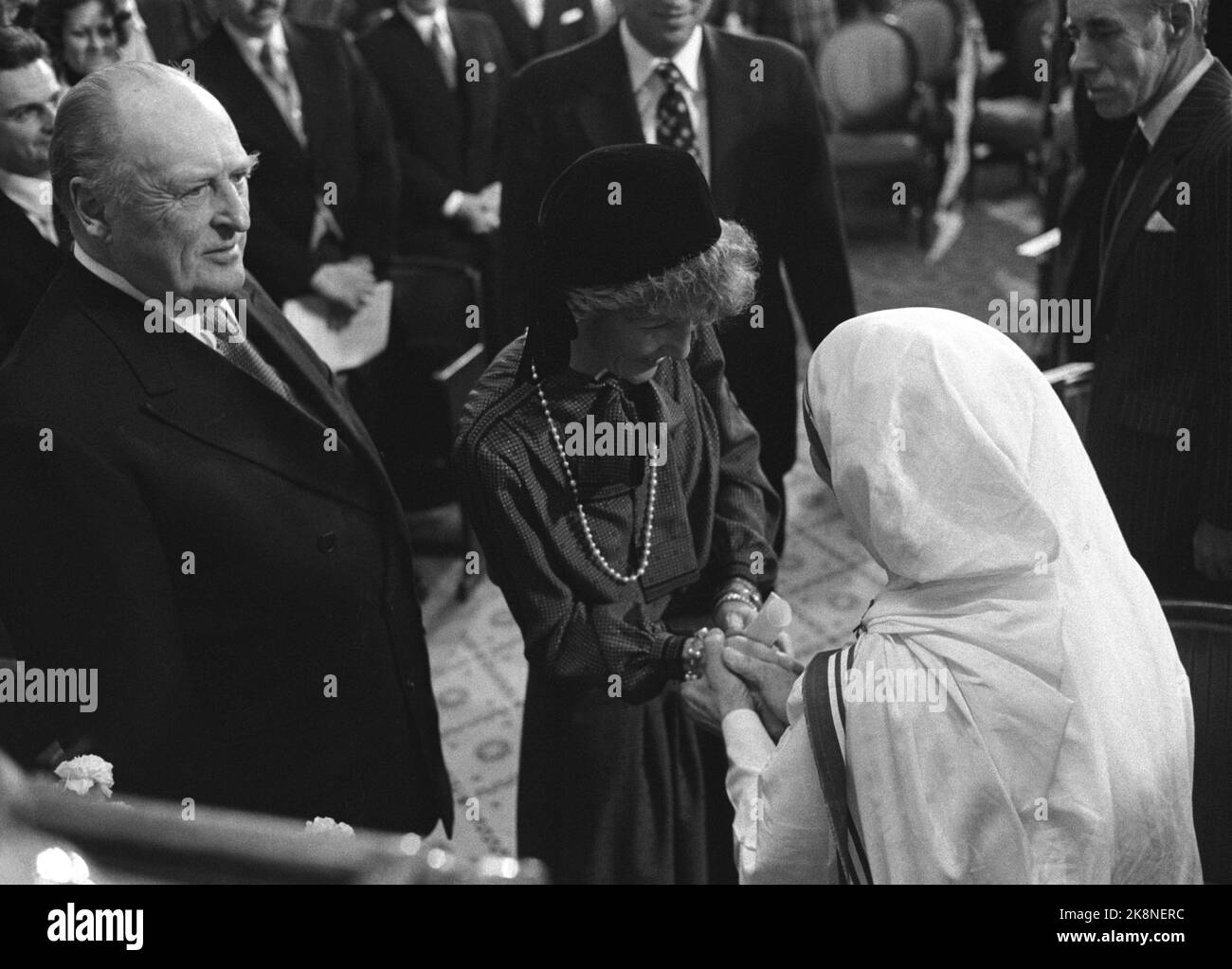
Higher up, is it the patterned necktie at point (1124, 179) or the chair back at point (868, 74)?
the chair back at point (868, 74)

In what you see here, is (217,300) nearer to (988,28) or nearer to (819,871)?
(819,871)

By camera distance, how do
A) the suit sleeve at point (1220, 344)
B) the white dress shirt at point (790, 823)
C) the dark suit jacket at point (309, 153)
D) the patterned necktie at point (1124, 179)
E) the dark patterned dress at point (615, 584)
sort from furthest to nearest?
1. the dark suit jacket at point (309, 153)
2. the patterned necktie at point (1124, 179)
3. the suit sleeve at point (1220, 344)
4. the dark patterned dress at point (615, 584)
5. the white dress shirt at point (790, 823)

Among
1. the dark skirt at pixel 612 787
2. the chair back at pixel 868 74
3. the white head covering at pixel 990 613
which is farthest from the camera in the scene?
the chair back at pixel 868 74

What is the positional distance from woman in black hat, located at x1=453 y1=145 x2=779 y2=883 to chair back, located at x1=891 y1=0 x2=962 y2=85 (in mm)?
5385

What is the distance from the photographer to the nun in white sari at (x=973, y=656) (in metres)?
1.40

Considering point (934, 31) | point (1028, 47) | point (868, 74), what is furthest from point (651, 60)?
point (1028, 47)

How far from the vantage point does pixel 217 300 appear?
1.90 m

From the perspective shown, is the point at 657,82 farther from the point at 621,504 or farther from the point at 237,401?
the point at 237,401

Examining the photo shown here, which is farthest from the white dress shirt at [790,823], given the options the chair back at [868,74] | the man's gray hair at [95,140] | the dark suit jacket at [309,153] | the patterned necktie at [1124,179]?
the chair back at [868,74]

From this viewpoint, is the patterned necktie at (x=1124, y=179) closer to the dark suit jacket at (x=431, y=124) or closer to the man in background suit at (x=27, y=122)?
the man in background suit at (x=27, y=122)

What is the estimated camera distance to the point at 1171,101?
243 centimetres

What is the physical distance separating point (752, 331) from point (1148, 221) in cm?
85

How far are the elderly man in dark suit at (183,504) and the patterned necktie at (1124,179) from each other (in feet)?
4.98
